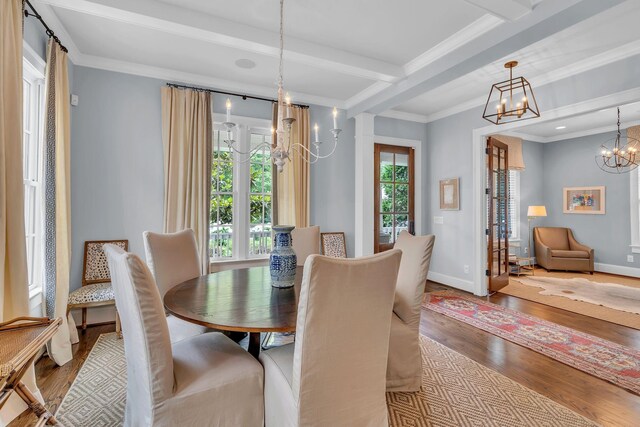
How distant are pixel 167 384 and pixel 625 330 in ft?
13.9

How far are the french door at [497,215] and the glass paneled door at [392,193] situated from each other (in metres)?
1.21

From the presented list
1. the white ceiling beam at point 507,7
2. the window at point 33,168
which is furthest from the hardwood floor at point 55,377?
the white ceiling beam at point 507,7

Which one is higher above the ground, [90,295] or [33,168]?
[33,168]

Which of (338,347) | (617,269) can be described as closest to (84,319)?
(338,347)

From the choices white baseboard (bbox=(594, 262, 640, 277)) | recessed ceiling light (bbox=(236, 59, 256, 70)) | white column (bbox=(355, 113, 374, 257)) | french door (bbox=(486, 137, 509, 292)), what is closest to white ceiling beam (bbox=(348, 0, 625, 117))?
white column (bbox=(355, 113, 374, 257))

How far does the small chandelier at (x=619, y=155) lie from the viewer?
18.2 feet

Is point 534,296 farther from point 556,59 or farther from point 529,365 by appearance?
point 556,59

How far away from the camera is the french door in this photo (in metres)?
4.53

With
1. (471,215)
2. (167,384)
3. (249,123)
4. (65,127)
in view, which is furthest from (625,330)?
(65,127)

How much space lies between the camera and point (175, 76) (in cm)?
357

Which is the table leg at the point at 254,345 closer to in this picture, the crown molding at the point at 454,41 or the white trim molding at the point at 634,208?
the crown molding at the point at 454,41

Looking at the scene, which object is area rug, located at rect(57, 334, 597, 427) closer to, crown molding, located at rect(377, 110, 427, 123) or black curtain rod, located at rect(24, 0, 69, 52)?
black curtain rod, located at rect(24, 0, 69, 52)

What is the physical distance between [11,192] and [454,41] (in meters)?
3.49

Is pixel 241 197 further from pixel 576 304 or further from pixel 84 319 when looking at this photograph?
pixel 576 304
